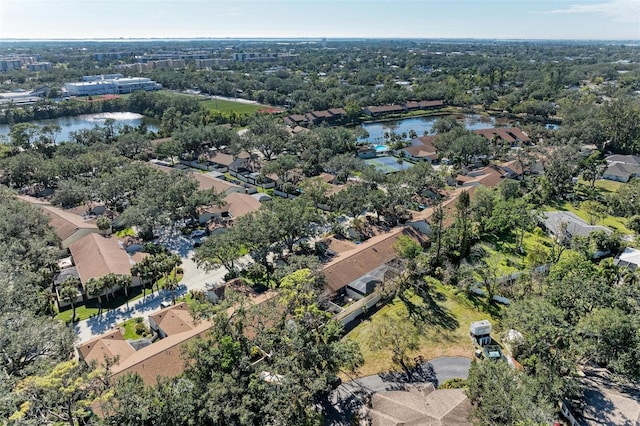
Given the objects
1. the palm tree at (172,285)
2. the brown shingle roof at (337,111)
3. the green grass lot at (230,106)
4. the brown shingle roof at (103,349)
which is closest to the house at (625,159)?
the brown shingle roof at (337,111)

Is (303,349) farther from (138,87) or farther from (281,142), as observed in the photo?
(138,87)

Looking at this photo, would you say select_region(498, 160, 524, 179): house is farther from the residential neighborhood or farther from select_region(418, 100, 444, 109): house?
select_region(418, 100, 444, 109): house

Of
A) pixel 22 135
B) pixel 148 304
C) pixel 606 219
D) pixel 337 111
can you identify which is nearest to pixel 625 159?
pixel 606 219

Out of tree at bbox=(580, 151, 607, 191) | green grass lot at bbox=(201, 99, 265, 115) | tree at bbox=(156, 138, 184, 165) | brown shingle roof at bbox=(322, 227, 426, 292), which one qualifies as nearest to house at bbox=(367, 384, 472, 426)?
brown shingle roof at bbox=(322, 227, 426, 292)

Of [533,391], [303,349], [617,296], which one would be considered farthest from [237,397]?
[617,296]

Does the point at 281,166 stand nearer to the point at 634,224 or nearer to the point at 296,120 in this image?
the point at 296,120

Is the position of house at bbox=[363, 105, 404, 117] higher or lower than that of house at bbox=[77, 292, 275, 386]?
higher

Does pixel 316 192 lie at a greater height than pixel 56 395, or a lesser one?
lesser
